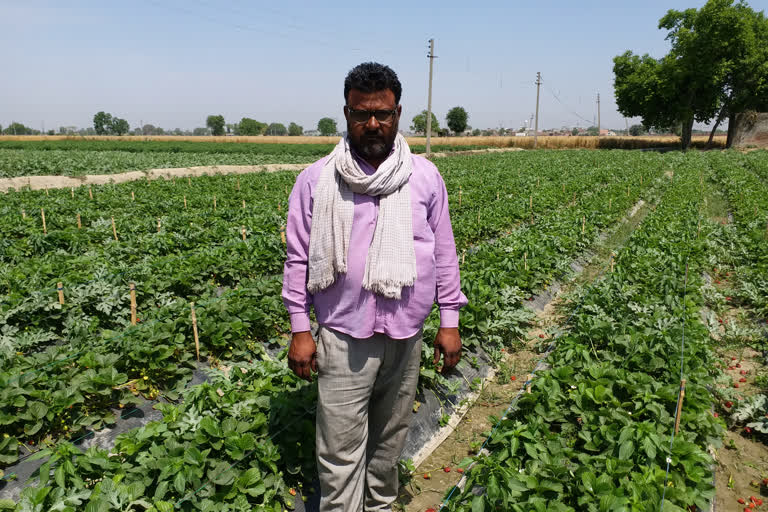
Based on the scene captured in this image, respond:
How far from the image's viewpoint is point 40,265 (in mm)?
6184

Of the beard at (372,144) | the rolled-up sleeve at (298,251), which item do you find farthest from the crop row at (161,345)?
the beard at (372,144)

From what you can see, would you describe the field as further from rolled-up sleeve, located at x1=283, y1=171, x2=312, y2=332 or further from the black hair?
the black hair

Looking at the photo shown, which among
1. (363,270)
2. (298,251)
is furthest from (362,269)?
(298,251)

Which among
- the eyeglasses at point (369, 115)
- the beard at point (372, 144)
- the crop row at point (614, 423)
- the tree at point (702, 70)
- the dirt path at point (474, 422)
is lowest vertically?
the dirt path at point (474, 422)

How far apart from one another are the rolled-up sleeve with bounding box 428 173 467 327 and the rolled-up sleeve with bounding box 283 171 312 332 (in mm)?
610

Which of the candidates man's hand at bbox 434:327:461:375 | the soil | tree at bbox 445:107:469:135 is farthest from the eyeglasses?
→ tree at bbox 445:107:469:135

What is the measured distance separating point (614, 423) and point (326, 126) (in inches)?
5461

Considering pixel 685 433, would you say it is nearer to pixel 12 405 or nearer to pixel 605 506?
pixel 605 506

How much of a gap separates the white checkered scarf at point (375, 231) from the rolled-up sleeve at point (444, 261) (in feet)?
0.71

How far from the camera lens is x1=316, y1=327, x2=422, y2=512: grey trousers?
88.7 inches

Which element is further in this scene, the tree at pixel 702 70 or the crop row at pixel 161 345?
the tree at pixel 702 70

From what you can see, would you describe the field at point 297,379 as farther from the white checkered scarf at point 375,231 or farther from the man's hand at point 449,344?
the white checkered scarf at point 375,231

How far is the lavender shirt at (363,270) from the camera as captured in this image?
86.4 inches

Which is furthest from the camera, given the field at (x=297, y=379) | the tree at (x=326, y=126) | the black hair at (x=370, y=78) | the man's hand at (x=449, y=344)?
the tree at (x=326, y=126)
